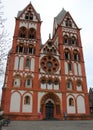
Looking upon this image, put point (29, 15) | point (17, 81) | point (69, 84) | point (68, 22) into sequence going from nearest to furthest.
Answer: point (17, 81) → point (69, 84) → point (29, 15) → point (68, 22)

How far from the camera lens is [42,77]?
119 feet

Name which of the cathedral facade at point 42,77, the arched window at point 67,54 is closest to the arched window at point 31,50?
the cathedral facade at point 42,77

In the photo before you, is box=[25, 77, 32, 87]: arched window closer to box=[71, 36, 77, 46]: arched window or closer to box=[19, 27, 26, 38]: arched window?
box=[19, 27, 26, 38]: arched window

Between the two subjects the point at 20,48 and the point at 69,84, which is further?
the point at 20,48

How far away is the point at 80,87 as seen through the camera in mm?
38062

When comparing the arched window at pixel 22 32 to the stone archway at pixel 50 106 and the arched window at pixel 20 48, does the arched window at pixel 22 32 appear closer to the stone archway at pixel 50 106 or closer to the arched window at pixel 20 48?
the arched window at pixel 20 48

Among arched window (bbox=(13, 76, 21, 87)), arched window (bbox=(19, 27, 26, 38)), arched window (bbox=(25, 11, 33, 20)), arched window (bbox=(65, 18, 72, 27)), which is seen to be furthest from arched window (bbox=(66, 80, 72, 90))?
arched window (bbox=(25, 11, 33, 20))

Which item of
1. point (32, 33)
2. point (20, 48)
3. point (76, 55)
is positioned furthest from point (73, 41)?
point (20, 48)

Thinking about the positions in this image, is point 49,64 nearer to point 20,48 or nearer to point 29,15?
point 20,48

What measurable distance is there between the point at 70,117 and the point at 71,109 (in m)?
1.73

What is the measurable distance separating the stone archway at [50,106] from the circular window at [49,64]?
19.0 feet

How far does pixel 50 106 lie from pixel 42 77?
6.47 meters

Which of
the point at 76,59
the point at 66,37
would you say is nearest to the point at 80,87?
the point at 76,59

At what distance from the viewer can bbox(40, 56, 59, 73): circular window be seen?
37.9m
